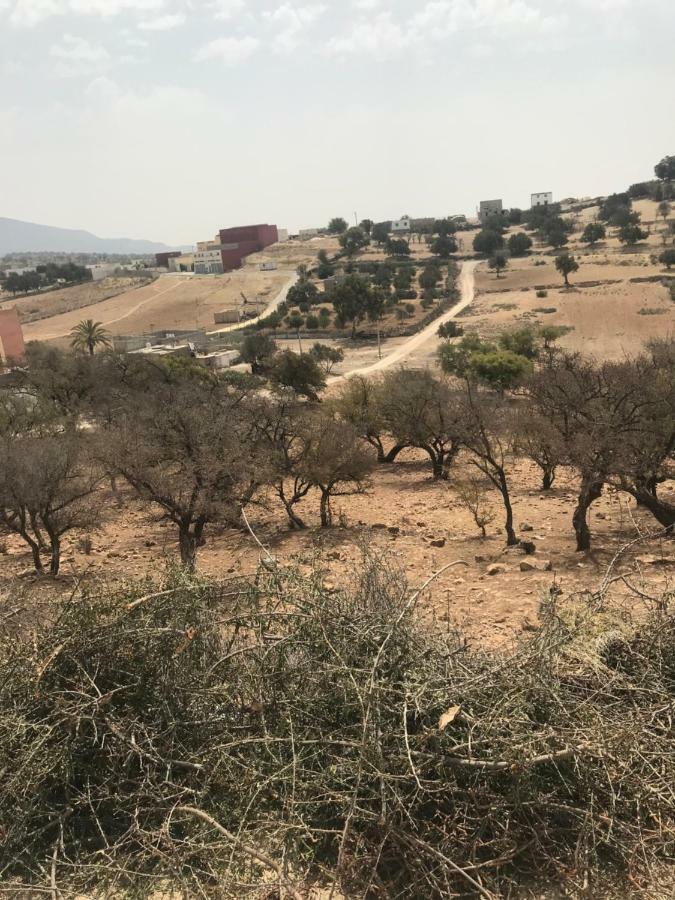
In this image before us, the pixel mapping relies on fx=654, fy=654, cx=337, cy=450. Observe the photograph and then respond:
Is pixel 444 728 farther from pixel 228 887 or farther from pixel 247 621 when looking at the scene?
pixel 247 621

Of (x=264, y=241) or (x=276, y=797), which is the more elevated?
(x=264, y=241)

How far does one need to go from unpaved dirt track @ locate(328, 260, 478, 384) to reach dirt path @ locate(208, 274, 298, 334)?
21397 mm

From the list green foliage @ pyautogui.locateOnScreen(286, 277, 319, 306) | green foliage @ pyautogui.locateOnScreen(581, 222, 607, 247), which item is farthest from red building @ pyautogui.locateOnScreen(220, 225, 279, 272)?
green foliage @ pyautogui.locateOnScreen(581, 222, 607, 247)

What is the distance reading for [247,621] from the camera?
5559 mm

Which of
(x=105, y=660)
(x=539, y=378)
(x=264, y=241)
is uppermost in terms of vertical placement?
(x=264, y=241)

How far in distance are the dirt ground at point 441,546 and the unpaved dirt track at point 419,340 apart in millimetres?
23895

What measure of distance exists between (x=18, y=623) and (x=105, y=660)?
0.93m

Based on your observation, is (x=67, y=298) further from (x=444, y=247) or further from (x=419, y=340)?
(x=419, y=340)

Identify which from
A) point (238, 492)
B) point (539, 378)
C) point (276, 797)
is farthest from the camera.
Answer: point (539, 378)

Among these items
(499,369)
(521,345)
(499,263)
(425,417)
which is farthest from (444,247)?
(425,417)

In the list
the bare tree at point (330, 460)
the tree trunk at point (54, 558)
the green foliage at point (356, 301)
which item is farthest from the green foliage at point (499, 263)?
the tree trunk at point (54, 558)

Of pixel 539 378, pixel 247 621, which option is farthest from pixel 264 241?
pixel 247 621

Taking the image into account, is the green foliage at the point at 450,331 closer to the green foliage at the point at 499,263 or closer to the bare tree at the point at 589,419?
the green foliage at the point at 499,263

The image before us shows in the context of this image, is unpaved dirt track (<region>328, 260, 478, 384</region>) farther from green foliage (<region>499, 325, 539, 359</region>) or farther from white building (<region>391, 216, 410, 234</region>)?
white building (<region>391, 216, 410, 234</region>)
